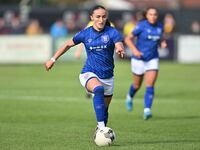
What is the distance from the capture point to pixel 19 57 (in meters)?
37.6

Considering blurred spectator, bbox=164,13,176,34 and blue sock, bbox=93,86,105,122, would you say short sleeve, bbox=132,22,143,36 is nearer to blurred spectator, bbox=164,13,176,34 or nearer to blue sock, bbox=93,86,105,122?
blue sock, bbox=93,86,105,122

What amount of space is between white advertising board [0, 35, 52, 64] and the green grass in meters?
7.12

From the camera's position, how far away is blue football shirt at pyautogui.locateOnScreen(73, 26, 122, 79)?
1238 centimetres

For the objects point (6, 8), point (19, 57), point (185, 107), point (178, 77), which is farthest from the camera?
point (6, 8)

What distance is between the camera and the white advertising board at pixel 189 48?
38375 millimetres

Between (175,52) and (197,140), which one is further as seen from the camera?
(175,52)

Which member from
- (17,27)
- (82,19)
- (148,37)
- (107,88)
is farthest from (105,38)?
(82,19)

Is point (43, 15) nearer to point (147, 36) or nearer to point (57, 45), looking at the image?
point (57, 45)

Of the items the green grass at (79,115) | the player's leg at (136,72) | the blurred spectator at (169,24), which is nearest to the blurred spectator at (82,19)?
the blurred spectator at (169,24)

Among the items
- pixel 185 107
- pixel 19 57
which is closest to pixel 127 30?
pixel 19 57

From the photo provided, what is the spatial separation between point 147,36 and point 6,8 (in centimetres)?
2853

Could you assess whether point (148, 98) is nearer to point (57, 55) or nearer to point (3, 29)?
point (57, 55)

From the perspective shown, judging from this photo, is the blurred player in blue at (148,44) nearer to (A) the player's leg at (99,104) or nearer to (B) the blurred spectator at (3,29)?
(A) the player's leg at (99,104)

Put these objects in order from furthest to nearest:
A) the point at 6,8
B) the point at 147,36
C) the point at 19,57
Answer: the point at 6,8, the point at 19,57, the point at 147,36
